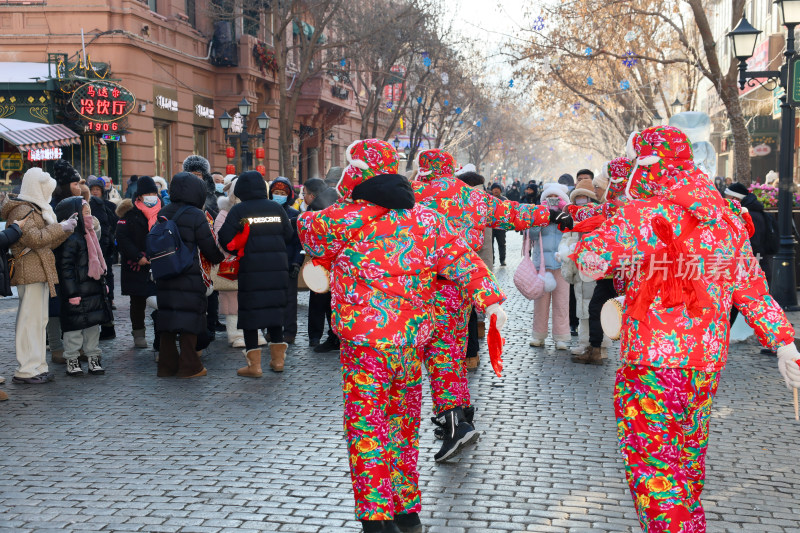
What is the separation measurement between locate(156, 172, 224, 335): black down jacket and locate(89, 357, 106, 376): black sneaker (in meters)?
0.73

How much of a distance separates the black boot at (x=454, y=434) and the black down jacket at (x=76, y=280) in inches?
154

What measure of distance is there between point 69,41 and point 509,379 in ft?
52.6

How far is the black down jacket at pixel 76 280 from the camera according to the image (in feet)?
26.6

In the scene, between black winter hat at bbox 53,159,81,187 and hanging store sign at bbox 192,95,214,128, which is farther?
hanging store sign at bbox 192,95,214,128

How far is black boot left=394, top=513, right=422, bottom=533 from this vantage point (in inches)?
170

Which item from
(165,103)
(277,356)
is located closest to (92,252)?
(277,356)

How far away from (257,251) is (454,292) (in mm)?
2832

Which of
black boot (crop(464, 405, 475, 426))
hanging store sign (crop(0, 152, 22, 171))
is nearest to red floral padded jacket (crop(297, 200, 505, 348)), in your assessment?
black boot (crop(464, 405, 475, 426))

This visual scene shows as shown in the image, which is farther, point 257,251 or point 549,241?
point 549,241

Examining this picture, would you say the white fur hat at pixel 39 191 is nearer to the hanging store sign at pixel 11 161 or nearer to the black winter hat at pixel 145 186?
the black winter hat at pixel 145 186

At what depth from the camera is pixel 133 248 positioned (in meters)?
9.37

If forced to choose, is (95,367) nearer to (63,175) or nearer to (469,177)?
(63,175)

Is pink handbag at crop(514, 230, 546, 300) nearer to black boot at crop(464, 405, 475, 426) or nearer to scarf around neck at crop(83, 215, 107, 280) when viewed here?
black boot at crop(464, 405, 475, 426)

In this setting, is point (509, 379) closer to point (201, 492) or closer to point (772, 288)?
point (201, 492)
